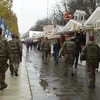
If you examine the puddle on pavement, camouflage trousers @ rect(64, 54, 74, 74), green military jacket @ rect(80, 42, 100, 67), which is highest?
green military jacket @ rect(80, 42, 100, 67)

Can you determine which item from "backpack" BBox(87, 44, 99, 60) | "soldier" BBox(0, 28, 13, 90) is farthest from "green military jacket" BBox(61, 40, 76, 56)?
"soldier" BBox(0, 28, 13, 90)

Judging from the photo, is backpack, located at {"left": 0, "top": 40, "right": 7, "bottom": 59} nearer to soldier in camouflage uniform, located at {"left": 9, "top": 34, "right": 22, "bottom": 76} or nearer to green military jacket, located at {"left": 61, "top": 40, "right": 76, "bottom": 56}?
soldier in camouflage uniform, located at {"left": 9, "top": 34, "right": 22, "bottom": 76}

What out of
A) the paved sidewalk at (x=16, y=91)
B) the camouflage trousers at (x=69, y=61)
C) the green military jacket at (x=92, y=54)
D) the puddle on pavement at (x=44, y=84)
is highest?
the green military jacket at (x=92, y=54)

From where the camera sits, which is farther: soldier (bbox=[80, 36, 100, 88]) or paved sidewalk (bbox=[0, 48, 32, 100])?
soldier (bbox=[80, 36, 100, 88])

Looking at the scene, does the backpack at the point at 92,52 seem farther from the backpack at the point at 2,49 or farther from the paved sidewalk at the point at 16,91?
the backpack at the point at 2,49

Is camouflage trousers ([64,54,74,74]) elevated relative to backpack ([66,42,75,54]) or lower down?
lower down

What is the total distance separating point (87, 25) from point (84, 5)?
1347 inches

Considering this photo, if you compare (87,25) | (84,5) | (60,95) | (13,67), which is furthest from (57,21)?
(60,95)

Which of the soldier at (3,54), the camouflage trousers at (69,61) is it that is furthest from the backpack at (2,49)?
the camouflage trousers at (69,61)

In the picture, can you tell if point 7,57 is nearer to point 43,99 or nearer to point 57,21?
point 43,99

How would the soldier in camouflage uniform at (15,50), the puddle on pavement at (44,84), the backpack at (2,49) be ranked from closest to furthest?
the backpack at (2,49)
the puddle on pavement at (44,84)
the soldier in camouflage uniform at (15,50)

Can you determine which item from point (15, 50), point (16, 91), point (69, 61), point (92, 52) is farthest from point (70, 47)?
point (16, 91)

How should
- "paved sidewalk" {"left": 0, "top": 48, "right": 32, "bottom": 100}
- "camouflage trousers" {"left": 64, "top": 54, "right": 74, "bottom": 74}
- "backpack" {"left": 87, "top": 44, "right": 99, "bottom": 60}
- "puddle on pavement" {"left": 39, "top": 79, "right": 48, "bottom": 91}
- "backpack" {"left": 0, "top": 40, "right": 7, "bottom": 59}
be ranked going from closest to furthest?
"paved sidewalk" {"left": 0, "top": 48, "right": 32, "bottom": 100} → "backpack" {"left": 0, "top": 40, "right": 7, "bottom": 59} → "backpack" {"left": 87, "top": 44, "right": 99, "bottom": 60} → "puddle on pavement" {"left": 39, "top": 79, "right": 48, "bottom": 91} → "camouflage trousers" {"left": 64, "top": 54, "right": 74, "bottom": 74}

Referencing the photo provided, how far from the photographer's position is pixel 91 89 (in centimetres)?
902
